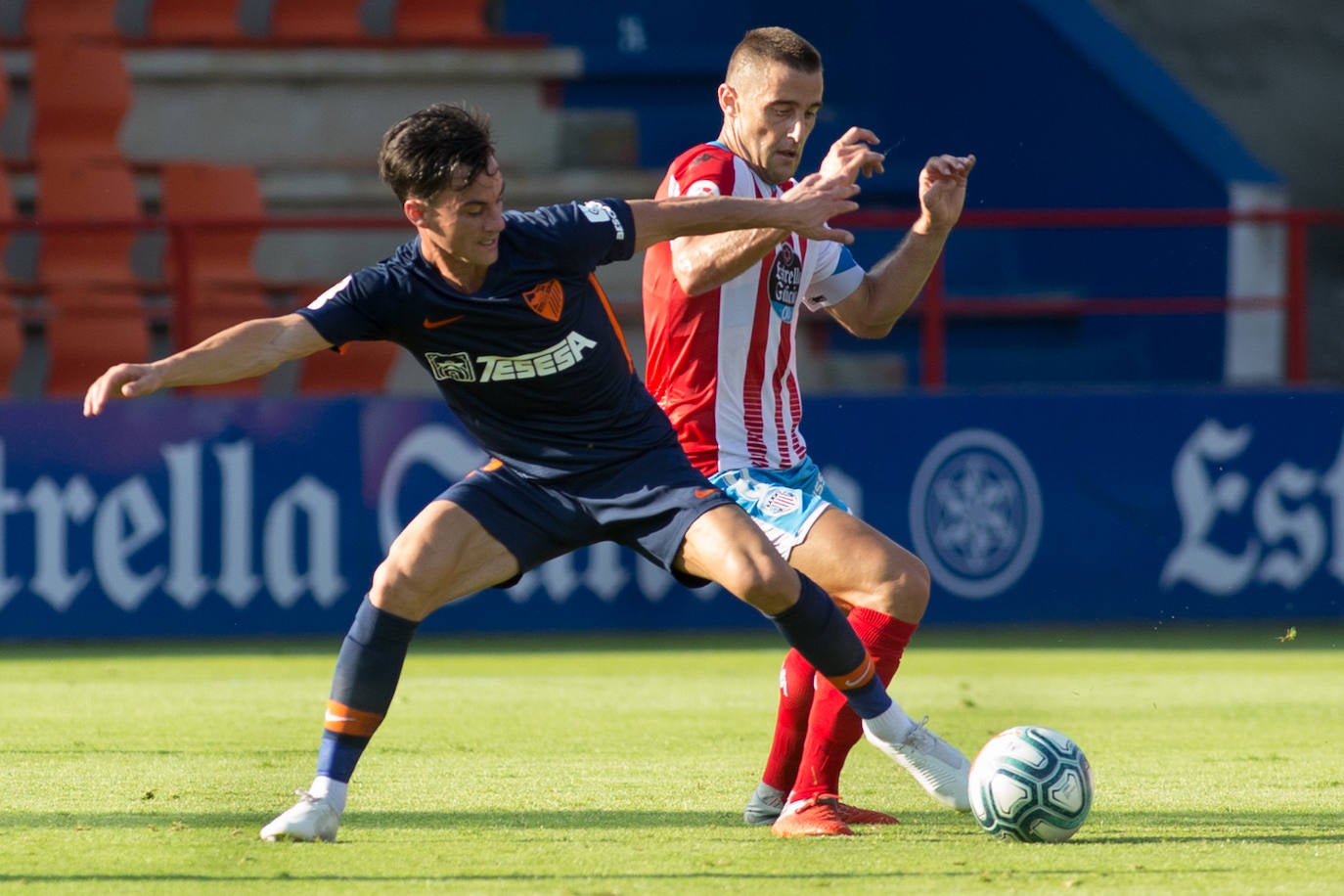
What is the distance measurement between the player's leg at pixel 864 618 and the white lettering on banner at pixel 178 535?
614cm

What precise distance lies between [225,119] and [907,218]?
6.84 m

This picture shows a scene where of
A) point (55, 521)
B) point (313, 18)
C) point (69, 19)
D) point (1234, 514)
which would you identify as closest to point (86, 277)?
point (69, 19)

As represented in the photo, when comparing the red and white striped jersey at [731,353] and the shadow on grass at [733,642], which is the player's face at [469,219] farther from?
the shadow on grass at [733,642]

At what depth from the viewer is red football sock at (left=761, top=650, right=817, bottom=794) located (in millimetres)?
5480

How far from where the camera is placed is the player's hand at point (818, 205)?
16.3ft

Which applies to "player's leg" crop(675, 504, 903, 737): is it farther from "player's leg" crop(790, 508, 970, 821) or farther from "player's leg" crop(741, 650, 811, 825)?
"player's leg" crop(741, 650, 811, 825)

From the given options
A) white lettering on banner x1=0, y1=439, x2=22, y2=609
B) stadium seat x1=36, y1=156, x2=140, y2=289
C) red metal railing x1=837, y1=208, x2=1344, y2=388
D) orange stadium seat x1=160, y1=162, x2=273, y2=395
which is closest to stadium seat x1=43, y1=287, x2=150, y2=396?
stadium seat x1=36, y1=156, x2=140, y2=289

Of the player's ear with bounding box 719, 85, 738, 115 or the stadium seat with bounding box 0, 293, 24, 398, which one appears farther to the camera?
the stadium seat with bounding box 0, 293, 24, 398

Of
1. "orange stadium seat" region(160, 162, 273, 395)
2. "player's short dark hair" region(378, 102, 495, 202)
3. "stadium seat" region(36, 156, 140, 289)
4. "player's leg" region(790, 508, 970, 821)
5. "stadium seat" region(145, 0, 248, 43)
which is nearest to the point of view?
"player's short dark hair" region(378, 102, 495, 202)

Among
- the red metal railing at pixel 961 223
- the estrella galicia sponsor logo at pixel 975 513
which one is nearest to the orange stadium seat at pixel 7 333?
the red metal railing at pixel 961 223

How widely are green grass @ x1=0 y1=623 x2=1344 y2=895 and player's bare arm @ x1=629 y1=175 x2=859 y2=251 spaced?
1.55 m

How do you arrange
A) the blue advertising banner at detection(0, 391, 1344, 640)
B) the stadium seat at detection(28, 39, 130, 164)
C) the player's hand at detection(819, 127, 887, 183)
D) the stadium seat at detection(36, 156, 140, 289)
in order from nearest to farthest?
the player's hand at detection(819, 127, 887, 183) → the blue advertising banner at detection(0, 391, 1344, 640) → the stadium seat at detection(36, 156, 140, 289) → the stadium seat at detection(28, 39, 130, 164)

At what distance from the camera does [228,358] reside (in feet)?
15.8

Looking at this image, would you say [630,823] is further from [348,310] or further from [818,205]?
[818,205]
